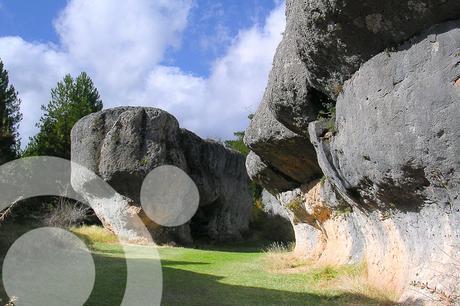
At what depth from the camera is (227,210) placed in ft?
94.7

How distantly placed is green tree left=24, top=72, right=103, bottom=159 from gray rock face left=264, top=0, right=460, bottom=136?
26374 mm

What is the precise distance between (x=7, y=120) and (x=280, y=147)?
21.8m

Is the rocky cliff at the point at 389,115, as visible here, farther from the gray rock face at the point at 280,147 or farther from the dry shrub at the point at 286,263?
the dry shrub at the point at 286,263

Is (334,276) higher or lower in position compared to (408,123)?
lower

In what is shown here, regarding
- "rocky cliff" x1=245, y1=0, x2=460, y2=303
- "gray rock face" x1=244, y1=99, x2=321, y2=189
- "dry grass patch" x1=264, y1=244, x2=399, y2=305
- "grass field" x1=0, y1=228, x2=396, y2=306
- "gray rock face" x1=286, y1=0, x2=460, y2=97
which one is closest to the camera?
"rocky cliff" x1=245, y1=0, x2=460, y2=303

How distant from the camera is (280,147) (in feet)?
44.2

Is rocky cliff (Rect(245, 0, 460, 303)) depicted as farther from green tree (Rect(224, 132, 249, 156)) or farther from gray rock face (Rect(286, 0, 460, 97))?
green tree (Rect(224, 132, 249, 156))

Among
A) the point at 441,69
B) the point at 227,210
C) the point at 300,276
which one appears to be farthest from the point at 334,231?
the point at 227,210

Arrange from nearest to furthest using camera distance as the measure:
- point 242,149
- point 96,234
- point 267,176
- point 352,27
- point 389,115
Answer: point 389,115 < point 352,27 < point 267,176 < point 96,234 < point 242,149

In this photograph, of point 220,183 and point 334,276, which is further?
point 220,183

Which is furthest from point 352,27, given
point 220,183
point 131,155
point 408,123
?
point 220,183

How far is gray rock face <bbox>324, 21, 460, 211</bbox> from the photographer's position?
5.95 m

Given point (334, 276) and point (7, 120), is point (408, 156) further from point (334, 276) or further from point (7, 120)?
point (7, 120)

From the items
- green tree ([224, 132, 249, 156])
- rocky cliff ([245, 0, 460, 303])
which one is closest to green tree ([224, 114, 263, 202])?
green tree ([224, 132, 249, 156])
